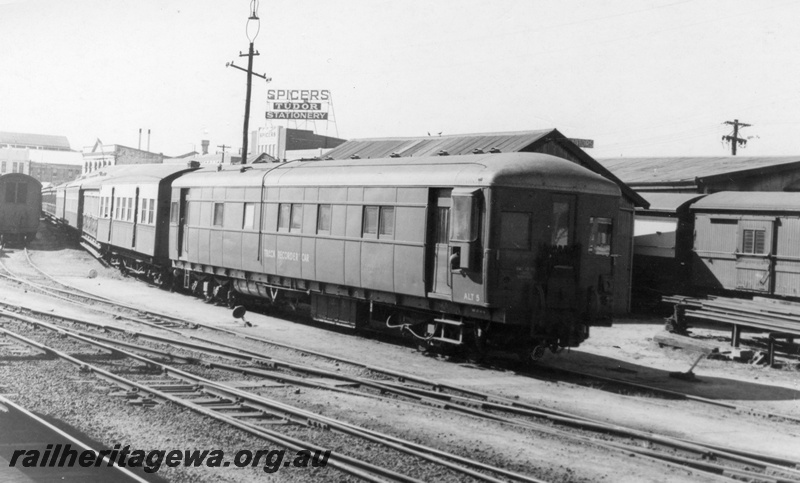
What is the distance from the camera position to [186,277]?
20719mm

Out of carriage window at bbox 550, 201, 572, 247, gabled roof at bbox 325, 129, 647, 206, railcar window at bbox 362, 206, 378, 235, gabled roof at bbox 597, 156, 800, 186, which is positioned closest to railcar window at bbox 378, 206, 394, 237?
railcar window at bbox 362, 206, 378, 235

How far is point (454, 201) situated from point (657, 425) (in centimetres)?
465

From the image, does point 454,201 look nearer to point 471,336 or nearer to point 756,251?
point 471,336

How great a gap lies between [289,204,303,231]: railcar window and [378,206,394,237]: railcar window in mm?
2708

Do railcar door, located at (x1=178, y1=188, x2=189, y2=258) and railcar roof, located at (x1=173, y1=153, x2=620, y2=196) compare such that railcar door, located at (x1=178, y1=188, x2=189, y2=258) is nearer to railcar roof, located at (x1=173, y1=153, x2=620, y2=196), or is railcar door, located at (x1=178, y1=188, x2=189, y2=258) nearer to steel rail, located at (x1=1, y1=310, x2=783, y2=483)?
railcar roof, located at (x1=173, y1=153, x2=620, y2=196)

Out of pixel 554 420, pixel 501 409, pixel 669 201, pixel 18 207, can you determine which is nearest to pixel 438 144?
pixel 669 201

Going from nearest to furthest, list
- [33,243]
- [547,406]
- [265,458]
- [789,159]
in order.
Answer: [265,458] < [547,406] < [789,159] < [33,243]

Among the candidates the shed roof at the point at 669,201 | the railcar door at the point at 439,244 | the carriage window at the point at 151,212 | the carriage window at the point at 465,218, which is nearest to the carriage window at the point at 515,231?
the carriage window at the point at 465,218

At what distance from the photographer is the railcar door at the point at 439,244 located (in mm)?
12062

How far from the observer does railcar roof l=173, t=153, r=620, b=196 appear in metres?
11.5

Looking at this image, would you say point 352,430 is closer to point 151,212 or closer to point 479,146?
point 151,212

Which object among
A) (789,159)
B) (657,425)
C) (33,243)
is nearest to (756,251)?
(789,159)

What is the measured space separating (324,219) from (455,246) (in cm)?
395
